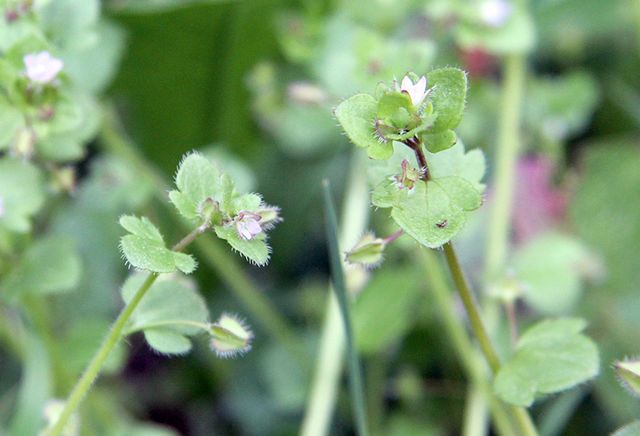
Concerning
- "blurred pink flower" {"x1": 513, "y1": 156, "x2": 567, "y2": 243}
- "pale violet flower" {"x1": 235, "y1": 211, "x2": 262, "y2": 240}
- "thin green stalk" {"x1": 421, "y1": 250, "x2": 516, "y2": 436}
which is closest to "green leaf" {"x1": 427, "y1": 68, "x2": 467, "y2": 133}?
"pale violet flower" {"x1": 235, "y1": 211, "x2": 262, "y2": 240}

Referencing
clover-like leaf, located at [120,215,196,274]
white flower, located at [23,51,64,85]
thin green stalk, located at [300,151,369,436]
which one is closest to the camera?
clover-like leaf, located at [120,215,196,274]

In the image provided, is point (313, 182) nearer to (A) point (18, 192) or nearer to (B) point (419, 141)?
(A) point (18, 192)

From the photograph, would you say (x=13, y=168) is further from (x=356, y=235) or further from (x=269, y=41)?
(x=269, y=41)

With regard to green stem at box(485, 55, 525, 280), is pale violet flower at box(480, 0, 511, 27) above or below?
above

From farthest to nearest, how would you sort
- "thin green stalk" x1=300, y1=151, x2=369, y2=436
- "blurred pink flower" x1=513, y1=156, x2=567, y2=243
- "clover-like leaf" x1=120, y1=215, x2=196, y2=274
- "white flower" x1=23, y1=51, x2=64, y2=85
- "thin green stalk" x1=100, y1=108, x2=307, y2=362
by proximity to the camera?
1. "blurred pink flower" x1=513, y1=156, x2=567, y2=243
2. "thin green stalk" x1=100, y1=108, x2=307, y2=362
3. "thin green stalk" x1=300, y1=151, x2=369, y2=436
4. "white flower" x1=23, y1=51, x2=64, y2=85
5. "clover-like leaf" x1=120, y1=215, x2=196, y2=274

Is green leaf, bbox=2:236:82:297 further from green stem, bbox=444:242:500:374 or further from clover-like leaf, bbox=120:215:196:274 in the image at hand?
green stem, bbox=444:242:500:374

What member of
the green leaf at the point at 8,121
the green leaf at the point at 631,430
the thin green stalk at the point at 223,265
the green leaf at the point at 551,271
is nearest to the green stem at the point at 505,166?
the green leaf at the point at 551,271

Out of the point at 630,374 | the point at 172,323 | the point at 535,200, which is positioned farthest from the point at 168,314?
the point at 535,200
